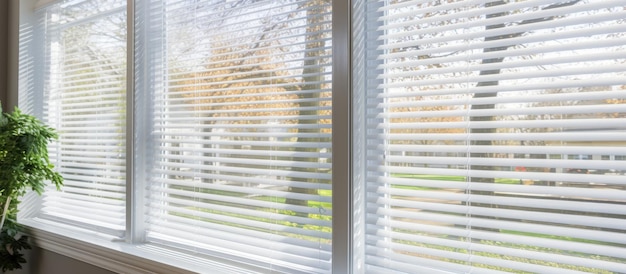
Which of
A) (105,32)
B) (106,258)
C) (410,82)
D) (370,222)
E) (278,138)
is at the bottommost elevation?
(106,258)

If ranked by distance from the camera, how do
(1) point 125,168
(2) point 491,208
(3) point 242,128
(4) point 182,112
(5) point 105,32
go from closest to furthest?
(2) point 491,208 → (3) point 242,128 → (4) point 182,112 → (1) point 125,168 → (5) point 105,32

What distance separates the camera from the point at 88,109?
2.66m

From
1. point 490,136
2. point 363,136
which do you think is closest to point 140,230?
point 363,136

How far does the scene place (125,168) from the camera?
2.43 m

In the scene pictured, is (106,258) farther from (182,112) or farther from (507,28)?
(507,28)

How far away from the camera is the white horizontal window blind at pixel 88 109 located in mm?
2492

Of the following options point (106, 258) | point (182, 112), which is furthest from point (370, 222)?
point (106, 258)

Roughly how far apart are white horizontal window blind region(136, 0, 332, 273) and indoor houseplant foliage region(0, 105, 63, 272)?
0.64 m

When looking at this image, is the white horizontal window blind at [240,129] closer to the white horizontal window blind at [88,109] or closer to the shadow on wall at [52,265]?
the white horizontal window blind at [88,109]

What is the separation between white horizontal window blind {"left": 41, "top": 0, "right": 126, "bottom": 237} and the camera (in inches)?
98.1

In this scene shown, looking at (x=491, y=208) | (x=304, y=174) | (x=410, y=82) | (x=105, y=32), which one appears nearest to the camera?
(x=491, y=208)

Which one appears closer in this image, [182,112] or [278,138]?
[278,138]

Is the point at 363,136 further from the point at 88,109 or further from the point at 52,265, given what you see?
the point at 52,265

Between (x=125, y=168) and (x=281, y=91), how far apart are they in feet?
3.59
